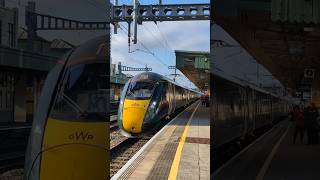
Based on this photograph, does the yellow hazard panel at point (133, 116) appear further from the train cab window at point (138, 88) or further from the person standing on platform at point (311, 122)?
the person standing on platform at point (311, 122)

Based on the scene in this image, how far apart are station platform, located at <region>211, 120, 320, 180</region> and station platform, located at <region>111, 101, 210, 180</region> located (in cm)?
41

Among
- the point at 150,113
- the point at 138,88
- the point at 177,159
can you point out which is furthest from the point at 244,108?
the point at 150,113

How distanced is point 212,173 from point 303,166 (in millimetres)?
405

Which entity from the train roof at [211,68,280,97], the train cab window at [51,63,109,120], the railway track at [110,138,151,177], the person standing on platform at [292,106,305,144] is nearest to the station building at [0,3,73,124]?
the train cab window at [51,63,109,120]

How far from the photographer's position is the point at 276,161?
2291mm

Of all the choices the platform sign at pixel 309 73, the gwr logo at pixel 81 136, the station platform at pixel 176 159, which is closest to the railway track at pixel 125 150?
the station platform at pixel 176 159

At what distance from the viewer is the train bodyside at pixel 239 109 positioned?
7.27 feet

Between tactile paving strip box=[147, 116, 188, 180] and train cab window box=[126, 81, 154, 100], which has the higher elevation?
train cab window box=[126, 81, 154, 100]

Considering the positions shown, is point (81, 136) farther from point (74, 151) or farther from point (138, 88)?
point (138, 88)

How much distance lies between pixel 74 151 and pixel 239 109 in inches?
31.3

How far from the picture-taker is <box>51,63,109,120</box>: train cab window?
2.26m

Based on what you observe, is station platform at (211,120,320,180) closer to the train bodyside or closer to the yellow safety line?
the train bodyside

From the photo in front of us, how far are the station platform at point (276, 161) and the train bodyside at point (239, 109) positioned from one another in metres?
0.11

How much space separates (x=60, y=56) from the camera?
7.50ft
